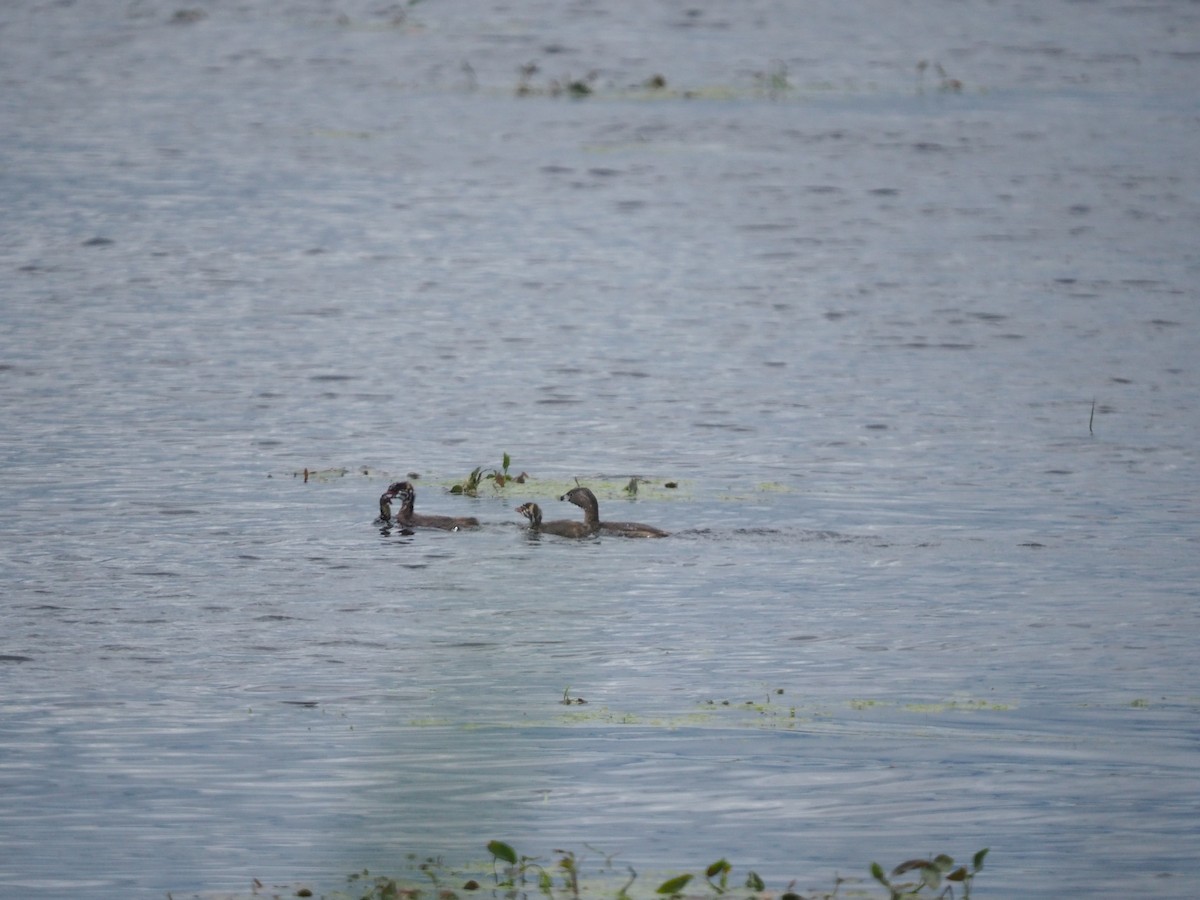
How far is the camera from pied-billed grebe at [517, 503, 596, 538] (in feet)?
45.3

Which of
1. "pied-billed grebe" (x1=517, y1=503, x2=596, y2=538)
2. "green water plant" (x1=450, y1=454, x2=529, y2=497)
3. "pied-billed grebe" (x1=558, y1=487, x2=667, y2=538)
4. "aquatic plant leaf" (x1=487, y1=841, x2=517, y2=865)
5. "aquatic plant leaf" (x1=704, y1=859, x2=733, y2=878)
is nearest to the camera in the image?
"aquatic plant leaf" (x1=487, y1=841, x2=517, y2=865)

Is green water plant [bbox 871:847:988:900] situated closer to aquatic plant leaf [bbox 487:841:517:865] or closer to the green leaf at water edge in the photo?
the green leaf at water edge

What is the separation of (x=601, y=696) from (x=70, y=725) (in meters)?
2.34

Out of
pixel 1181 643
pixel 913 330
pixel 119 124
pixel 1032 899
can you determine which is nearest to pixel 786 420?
pixel 913 330

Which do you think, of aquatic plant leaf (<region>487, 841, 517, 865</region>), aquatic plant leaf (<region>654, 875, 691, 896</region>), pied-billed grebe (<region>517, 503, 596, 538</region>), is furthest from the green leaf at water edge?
pied-billed grebe (<region>517, 503, 596, 538</region>)

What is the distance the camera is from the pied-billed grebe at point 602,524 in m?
13.7

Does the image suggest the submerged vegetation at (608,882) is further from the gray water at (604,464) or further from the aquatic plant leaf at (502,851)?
the gray water at (604,464)

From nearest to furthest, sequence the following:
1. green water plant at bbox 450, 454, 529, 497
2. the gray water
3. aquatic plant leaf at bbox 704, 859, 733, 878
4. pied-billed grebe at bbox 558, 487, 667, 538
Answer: aquatic plant leaf at bbox 704, 859, 733, 878 < the gray water < pied-billed grebe at bbox 558, 487, 667, 538 < green water plant at bbox 450, 454, 529, 497

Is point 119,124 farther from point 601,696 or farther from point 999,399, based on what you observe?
point 601,696

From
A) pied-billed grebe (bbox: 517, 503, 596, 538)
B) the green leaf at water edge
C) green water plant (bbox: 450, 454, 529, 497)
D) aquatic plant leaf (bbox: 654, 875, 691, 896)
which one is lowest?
aquatic plant leaf (bbox: 654, 875, 691, 896)

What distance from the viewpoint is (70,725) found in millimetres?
9695

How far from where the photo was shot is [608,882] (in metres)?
7.76

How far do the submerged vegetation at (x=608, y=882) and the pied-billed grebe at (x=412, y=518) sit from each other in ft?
19.7

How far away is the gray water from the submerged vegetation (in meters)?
0.16
